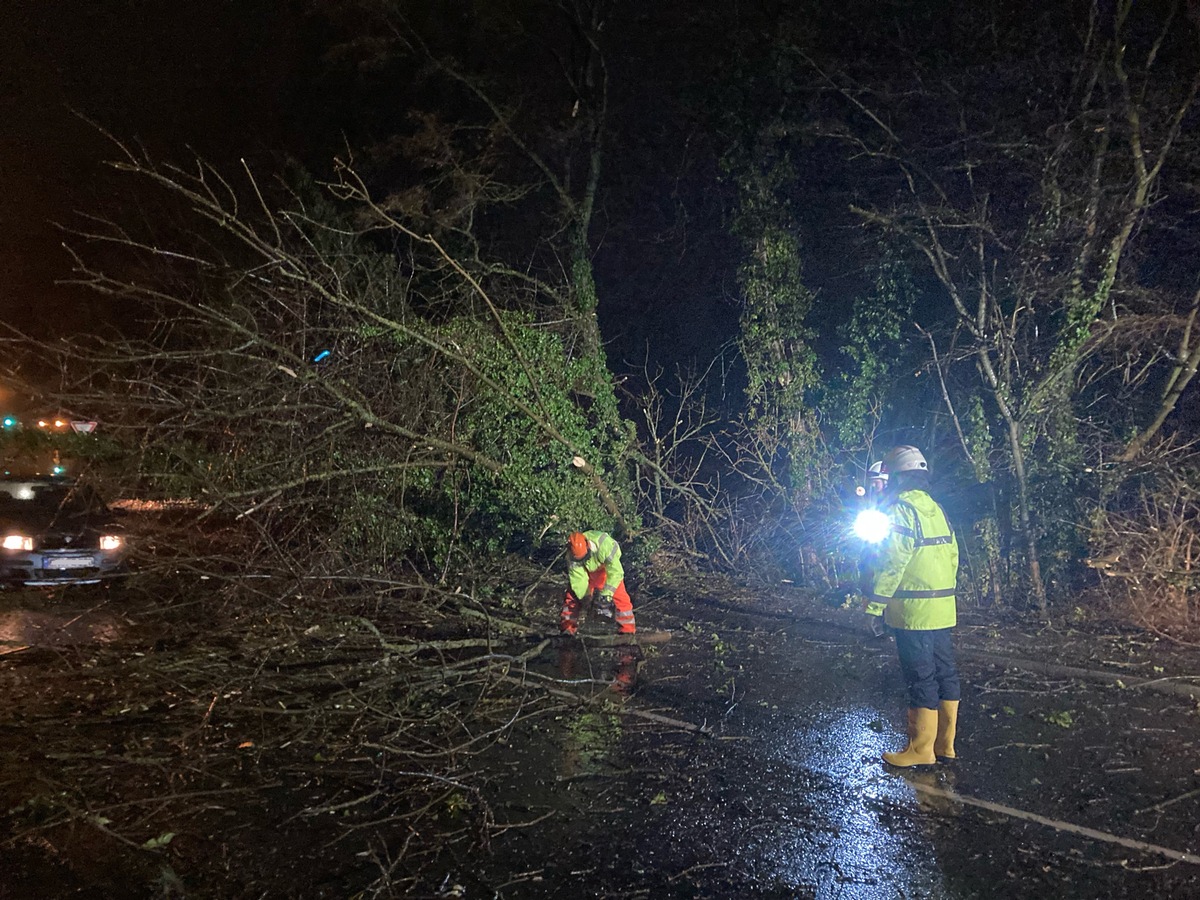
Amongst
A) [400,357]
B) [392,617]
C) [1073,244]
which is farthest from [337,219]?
[1073,244]

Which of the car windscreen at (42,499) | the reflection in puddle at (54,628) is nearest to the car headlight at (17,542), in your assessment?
the car windscreen at (42,499)

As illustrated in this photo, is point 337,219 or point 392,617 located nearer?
point 392,617

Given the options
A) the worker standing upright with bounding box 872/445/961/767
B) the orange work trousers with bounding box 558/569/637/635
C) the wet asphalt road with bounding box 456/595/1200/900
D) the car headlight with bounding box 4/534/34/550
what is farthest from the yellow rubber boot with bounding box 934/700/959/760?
the car headlight with bounding box 4/534/34/550

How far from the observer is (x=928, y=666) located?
16.4 ft

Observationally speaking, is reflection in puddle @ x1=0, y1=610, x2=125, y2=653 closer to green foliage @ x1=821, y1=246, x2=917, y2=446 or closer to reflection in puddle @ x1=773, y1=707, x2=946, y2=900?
reflection in puddle @ x1=773, y1=707, x2=946, y2=900

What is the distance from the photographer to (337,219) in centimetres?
1233

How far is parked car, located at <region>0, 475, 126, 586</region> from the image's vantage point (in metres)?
10.4

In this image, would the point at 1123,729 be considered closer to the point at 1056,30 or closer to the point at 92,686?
the point at 1056,30

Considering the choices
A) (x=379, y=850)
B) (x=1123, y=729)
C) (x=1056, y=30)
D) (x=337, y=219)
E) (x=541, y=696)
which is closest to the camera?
(x=379, y=850)

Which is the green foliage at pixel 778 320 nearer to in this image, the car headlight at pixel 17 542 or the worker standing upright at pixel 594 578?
the worker standing upright at pixel 594 578

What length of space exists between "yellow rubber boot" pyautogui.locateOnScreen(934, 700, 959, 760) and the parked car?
897 centimetres

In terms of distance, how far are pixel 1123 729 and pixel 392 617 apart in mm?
6272

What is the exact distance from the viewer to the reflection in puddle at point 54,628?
27.5ft

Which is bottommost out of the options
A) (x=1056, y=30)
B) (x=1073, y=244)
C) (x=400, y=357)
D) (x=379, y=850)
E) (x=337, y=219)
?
(x=379, y=850)
